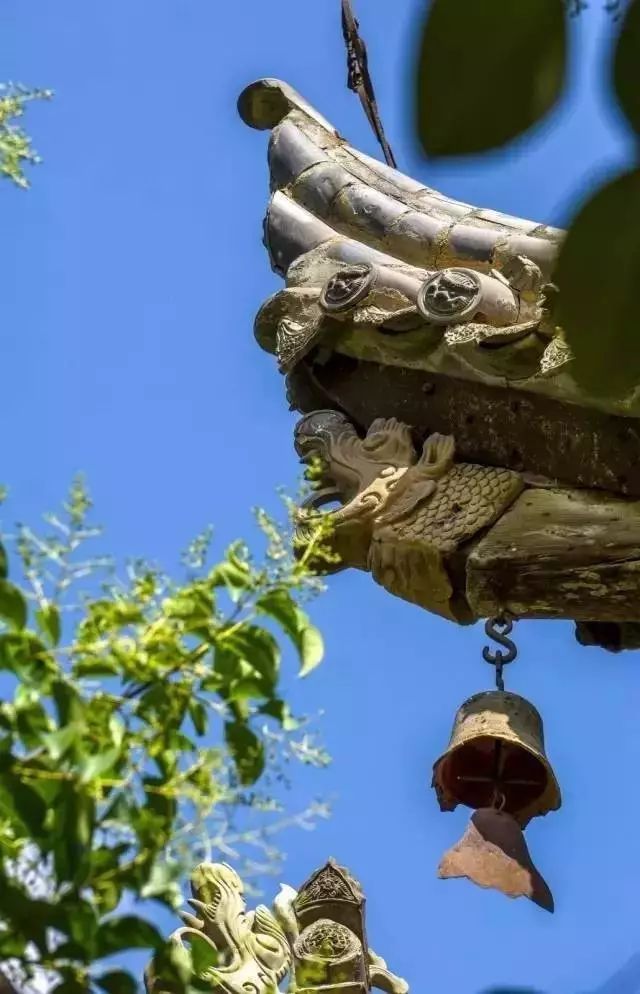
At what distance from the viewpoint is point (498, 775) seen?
5.93m

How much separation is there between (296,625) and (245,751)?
224 mm

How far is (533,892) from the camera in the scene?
5.50 m

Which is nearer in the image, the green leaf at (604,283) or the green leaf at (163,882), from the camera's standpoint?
the green leaf at (604,283)

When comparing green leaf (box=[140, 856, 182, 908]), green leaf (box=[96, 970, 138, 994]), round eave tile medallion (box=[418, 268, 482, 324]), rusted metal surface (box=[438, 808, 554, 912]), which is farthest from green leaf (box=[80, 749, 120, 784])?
round eave tile medallion (box=[418, 268, 482, 324])

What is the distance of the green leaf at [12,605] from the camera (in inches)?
107

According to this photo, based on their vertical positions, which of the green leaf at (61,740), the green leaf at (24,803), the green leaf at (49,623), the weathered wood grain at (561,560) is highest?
the green leaf at (49,623)

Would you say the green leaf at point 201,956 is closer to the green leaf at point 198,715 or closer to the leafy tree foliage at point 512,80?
the green leaf at point 198,715

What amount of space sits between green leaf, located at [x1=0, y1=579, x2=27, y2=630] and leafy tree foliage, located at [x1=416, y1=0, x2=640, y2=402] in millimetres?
1202

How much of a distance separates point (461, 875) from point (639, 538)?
43.1 inches

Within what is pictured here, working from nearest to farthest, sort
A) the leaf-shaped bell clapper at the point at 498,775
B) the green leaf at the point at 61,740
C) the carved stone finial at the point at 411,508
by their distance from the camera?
1. the green leaf at the point at 61,740
2. the leaf-shaped bell clapper at the point at 498,775
3. the carved stone finial at the point at 411,508

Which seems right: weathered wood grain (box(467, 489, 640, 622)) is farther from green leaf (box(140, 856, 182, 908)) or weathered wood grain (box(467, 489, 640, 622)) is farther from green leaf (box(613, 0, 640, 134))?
green leaf (box(613, 0, 640, 134))

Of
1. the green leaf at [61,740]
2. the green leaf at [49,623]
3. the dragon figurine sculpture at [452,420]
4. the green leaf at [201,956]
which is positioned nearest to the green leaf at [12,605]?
the green leaf at [49,623]

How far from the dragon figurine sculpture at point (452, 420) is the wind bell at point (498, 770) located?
0.27m

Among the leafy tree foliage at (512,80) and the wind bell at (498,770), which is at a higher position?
the leafy tree foliage at (512,80)
